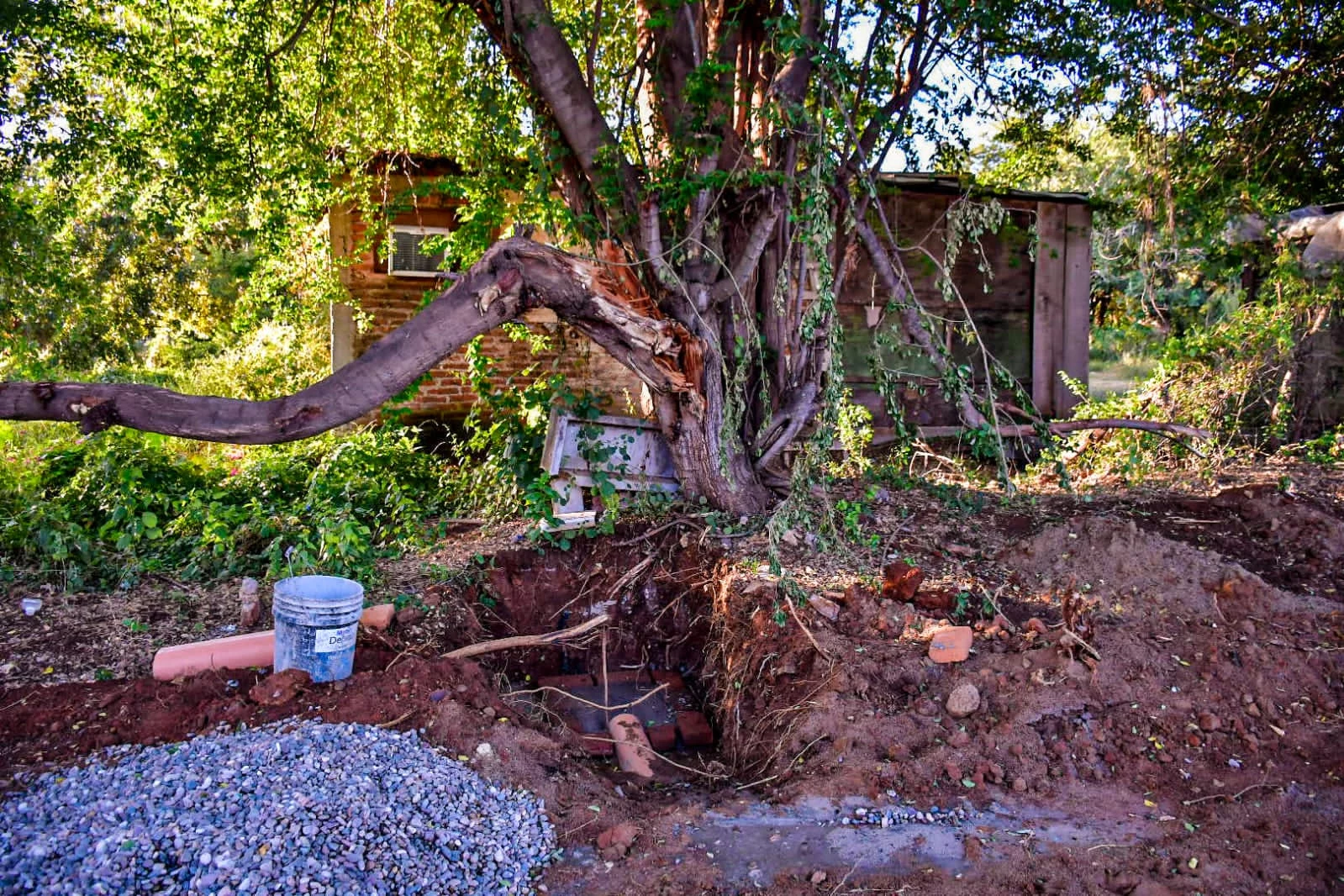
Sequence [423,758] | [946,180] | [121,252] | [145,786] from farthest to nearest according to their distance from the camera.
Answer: [121,252] → [946,180] → [423,758] → [145,786]

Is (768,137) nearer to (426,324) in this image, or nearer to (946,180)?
(426,324)

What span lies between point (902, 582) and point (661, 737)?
60.3 inches

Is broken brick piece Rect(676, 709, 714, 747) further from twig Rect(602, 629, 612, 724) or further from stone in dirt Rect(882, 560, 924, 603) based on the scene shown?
stone in dirt Rect(882, 560, 924, 603)

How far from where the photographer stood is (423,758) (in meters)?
3.68

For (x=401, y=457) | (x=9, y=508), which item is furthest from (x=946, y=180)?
(x=9, y=508)

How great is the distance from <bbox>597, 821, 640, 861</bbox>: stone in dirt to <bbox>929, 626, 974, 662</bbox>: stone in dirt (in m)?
1.79

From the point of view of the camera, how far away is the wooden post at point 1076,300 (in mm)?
10195

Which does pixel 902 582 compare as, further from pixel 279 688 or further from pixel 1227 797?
pixel 279 688

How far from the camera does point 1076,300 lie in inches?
404

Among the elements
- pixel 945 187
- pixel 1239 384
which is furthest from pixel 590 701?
pixel 945 187

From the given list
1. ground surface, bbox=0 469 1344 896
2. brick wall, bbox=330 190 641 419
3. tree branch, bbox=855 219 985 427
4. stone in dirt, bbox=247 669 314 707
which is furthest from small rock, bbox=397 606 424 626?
brick wall, bbox=330 190 641 419

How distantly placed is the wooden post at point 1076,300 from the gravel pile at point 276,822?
8636 millimetres

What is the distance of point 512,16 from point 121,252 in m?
12.1

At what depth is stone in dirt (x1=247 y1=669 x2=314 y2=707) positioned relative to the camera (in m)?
3.93
